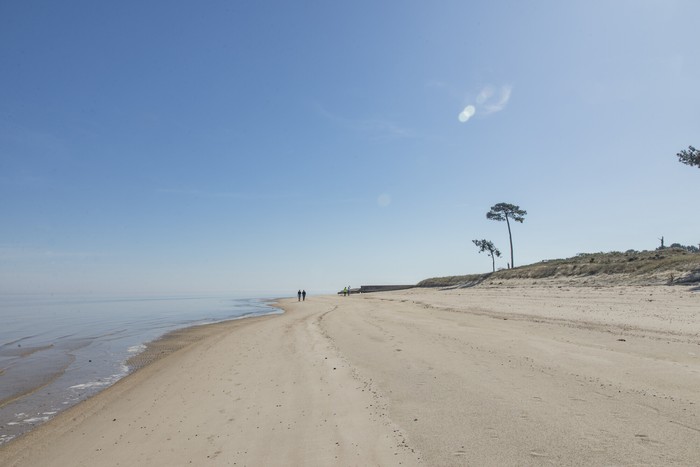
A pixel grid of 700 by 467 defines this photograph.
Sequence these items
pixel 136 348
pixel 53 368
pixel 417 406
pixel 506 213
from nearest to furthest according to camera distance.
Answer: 1. pixel 417 406
2. pixel 53 368
3. pixel 136 348
4. pixel 506 213

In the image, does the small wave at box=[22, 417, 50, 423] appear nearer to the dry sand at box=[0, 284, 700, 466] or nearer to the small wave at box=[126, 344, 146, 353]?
the dry sand at box=[0, 284, 700, 466]

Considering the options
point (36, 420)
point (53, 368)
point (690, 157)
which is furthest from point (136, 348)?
point (690, 157)

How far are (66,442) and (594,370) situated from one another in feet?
36.5

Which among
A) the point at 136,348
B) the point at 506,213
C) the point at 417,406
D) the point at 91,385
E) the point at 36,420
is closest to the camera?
the point at 417,406

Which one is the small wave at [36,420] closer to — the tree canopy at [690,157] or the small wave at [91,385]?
the small wave at [91,385]

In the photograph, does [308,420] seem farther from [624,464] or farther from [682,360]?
[682,360]

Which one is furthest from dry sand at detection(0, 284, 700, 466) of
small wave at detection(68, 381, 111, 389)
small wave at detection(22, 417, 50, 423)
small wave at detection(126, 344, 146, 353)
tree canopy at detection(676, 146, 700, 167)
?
tree canopy at detection(676, 146, 700, 167)

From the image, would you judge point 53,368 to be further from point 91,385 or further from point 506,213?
point 506,213

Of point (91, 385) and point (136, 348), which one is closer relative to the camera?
point (91, 385)

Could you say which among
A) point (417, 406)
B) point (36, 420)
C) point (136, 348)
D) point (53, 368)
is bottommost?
point (36, 420)

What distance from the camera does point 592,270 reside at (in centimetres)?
3391

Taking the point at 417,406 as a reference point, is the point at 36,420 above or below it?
below

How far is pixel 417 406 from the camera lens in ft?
22.0

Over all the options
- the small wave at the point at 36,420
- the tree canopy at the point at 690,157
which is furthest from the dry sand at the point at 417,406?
the tree canopy at the point at 690,157
